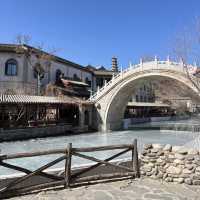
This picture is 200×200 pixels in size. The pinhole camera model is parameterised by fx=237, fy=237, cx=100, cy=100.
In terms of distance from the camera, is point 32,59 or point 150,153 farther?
point 32,59

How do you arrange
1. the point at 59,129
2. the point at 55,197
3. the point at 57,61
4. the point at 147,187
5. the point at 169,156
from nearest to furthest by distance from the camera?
the point at 55,197 → the point at 147,187 → the point at 169,156 → the point at 59,129 → the point at 57,61

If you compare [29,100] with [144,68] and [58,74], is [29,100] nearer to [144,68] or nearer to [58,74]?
[144,68]

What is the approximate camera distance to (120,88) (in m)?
27.0

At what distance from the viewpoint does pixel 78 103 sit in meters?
26.5

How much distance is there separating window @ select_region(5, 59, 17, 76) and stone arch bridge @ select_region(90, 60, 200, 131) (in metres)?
10.1

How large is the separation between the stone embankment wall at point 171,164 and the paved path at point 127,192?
0.81 ft

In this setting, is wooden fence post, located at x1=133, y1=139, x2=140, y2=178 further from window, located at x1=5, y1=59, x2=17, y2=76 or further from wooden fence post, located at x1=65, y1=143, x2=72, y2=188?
window, located at x1=5, y1=59, x2=17, y2=76

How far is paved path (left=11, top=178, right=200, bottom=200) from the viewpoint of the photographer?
5836 millimetres

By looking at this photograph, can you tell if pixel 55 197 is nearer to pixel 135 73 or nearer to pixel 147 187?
pixel 147 187

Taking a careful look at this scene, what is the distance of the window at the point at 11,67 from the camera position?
2844cm

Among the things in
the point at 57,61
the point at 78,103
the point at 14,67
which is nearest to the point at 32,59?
the point at 14,67

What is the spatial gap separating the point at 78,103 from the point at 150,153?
64.1ft

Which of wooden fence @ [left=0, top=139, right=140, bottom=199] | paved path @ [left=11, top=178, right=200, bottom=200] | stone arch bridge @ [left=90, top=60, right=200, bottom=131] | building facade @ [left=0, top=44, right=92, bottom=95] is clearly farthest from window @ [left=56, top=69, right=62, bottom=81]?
paved path @ [left=11, top=178, right=200, bottom=200]

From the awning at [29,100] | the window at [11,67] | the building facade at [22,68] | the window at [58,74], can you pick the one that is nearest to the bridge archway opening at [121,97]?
the awning at [29,100]
